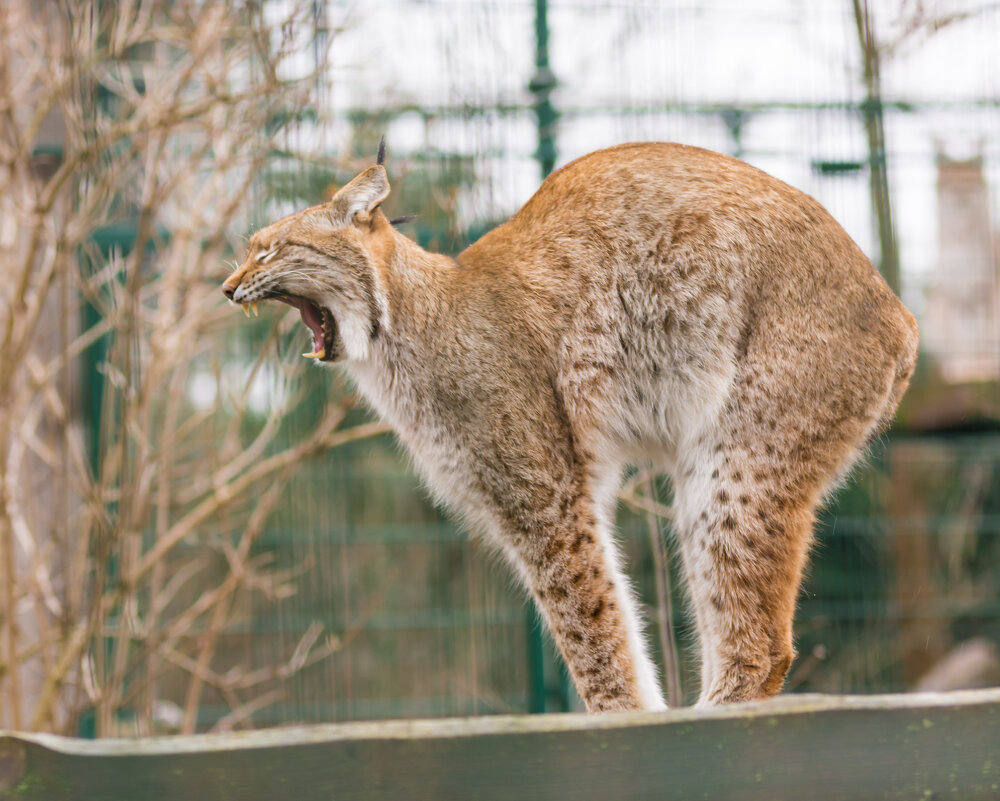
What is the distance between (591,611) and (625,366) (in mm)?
691

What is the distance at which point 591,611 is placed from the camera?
2.99 metres

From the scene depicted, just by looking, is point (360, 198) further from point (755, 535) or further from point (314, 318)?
point (755, 535)

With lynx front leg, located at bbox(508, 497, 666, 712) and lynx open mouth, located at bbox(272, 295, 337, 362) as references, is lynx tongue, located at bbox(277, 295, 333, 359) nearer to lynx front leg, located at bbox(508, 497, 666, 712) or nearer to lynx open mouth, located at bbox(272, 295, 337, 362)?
lynx open mouth, located at bbox(272, 295, 337, 362)

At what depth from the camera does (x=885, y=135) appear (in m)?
5.82

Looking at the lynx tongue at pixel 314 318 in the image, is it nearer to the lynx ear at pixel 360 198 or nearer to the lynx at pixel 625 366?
the lynx at pixel 625 366

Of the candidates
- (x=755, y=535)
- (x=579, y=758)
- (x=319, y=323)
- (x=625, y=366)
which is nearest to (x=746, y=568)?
(x=755, y=535)

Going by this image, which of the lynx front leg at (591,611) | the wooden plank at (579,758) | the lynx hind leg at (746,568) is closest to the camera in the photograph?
the wooden plank at (579,758)

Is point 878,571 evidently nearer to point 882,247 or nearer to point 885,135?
point 882,247

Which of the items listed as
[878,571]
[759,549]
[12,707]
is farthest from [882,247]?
[12,707]

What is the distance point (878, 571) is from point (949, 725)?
560 cm

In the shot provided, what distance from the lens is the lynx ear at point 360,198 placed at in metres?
3.03

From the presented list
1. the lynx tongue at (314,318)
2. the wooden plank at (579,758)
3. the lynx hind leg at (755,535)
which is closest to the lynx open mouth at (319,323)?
the lynx tongue at (314,318)

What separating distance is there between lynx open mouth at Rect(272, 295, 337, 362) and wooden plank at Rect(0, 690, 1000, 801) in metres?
1.48

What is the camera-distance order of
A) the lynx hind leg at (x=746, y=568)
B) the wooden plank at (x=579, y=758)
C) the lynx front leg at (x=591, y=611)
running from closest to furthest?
the wooden plank at (x=579, y=758) < the lynx hind leg at (x=746, y=568) < the lynx front leg at (x=591, y=611)
